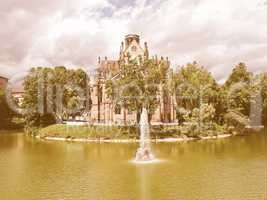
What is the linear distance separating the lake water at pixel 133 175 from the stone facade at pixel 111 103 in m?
30.1

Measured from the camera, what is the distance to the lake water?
95.2 feet

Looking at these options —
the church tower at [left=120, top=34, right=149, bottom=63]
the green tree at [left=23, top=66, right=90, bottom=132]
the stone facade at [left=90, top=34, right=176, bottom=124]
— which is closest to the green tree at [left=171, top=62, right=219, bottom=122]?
the stone facade at [left=90, top=34, right=176, bottom=124]

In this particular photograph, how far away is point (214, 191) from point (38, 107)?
→ 6949 cm

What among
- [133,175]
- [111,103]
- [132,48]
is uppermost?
[132,48]

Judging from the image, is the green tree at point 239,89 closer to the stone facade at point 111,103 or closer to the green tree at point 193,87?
the green tree at point 193,87

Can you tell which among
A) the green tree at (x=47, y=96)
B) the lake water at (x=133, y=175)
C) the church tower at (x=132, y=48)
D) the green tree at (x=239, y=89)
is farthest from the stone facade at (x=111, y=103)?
the lake water at (x=133, y=175)

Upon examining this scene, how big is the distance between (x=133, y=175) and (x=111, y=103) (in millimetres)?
48460

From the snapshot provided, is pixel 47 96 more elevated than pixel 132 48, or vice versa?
pixel 132 48

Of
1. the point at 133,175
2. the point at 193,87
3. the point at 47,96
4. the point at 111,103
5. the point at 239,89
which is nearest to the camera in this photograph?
the point at 133,175

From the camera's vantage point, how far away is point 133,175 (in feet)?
120

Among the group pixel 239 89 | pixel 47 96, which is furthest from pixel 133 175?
pixel 239 89

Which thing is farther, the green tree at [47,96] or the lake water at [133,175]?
the green tree at [47,96]

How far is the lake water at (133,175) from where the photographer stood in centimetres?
2903

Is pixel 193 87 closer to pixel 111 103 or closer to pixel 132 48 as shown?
pixel 111 103
